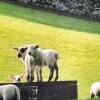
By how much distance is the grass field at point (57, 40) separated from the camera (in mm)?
10531

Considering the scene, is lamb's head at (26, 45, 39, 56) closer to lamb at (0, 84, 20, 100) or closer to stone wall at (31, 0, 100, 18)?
lamb at (0, 84, 20, 100)

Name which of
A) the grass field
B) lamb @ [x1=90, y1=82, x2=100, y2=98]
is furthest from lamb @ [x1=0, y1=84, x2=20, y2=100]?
the grass field

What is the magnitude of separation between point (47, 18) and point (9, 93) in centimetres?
416

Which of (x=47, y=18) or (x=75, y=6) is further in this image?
(x=75, y=6)

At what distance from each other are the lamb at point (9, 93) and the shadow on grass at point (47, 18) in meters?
3.90

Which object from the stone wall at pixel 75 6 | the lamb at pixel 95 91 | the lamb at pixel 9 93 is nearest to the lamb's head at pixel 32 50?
the lamb at pixel 95 91

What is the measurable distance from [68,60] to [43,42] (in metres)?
0.53

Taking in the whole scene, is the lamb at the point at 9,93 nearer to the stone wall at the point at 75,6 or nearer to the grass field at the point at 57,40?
the grass field at the point at 57,40

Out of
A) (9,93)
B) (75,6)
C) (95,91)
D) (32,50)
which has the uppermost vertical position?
(75,6)

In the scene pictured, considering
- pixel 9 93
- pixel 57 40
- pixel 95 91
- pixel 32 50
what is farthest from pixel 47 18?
pixel 9 93

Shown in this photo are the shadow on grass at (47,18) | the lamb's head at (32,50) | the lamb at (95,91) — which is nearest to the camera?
the lamb's head at (32,50)

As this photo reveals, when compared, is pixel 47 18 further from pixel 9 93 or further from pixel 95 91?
pixel 9 93

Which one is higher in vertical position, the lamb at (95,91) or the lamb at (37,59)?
the lamb at (37,59)

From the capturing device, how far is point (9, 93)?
24.5ft
